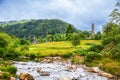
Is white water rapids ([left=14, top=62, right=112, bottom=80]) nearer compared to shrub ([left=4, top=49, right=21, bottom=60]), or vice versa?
white water rapids ([left=14, top=62, right=112, bottom=80])

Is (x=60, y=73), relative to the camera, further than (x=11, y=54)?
No

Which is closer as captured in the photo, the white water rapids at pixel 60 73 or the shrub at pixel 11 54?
the white water rapids at pixel 60 73

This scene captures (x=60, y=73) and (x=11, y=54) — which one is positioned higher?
(x=11, y=54)

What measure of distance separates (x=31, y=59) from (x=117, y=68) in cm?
3616

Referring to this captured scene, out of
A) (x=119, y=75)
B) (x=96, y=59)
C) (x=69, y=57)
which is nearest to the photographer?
(x=119, y=75)

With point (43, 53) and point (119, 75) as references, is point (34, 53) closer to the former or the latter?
point (43, 53)

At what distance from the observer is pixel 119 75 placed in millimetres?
53344

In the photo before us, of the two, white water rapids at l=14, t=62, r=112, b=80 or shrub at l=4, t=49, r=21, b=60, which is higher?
shrub at l=4, t=49, r=21, b=60

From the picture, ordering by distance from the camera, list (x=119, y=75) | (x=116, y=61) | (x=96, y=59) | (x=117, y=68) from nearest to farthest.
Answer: (x=119, y=75)
(x=117, y=68)
(x=116, y=61)
(x=96, y=59)

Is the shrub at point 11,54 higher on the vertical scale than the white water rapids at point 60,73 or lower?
higher

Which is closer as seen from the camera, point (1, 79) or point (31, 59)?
point (1, 79)

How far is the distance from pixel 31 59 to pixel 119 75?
130 ft

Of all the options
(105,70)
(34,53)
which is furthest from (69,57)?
(105,70)

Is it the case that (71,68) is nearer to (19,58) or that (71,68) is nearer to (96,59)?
(96,59)
